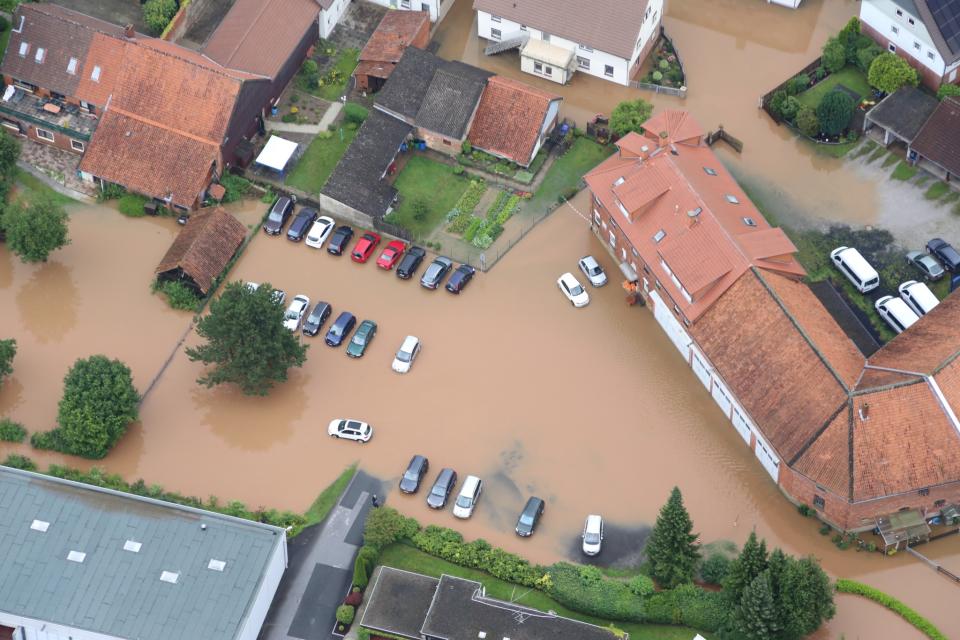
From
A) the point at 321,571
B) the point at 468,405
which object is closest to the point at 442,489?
the point at 468,405

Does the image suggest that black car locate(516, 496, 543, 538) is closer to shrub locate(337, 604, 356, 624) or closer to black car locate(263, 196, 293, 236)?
shrub locate(337, 604, 356, 624)

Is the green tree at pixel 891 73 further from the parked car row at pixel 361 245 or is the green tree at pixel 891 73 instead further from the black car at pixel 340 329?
the black car at pixel 340 329

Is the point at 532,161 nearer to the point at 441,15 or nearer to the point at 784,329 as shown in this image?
the point at 441,15

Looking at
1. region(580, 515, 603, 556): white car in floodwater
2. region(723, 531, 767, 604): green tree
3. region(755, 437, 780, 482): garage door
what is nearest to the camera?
region(723, 531, 767, 604): green tree

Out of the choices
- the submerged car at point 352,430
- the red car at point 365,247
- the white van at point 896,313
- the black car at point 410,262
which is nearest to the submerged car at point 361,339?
the black car at point 410,262

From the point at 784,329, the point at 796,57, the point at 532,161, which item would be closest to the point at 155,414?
the point at 532,161

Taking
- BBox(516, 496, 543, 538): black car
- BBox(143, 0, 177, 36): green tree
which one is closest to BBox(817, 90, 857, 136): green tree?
BBox(516, 496, 543, 538): black car
